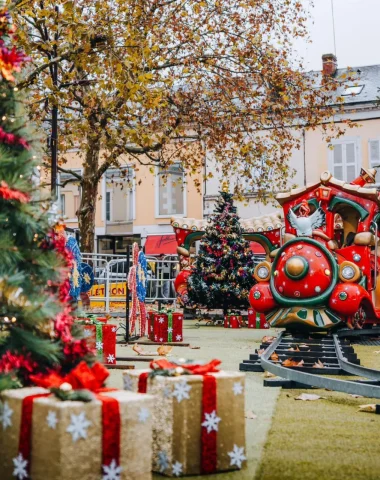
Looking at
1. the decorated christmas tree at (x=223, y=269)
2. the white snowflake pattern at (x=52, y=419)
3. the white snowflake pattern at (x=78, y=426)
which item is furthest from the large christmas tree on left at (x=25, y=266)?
the decorated christmas tree at (x=223, y=269)

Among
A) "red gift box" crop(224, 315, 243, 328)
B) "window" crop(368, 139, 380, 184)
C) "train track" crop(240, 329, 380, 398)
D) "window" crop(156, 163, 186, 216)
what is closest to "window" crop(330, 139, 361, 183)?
"window" crop(368, 139, 380, 184)

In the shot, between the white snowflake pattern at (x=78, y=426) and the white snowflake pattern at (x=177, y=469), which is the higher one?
the white snowflake pattern at (x=78, y=426)

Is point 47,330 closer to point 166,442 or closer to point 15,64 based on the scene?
point 166,442

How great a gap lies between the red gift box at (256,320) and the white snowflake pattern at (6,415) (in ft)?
38.6

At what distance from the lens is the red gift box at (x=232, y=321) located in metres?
14.9

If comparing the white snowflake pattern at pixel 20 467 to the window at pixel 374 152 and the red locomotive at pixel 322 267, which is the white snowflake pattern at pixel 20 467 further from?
the window at pixel 374 152

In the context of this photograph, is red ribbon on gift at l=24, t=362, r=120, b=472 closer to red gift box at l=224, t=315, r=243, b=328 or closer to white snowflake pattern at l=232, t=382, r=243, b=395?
white snowflake pattern at l=232, t=382, r=243, b=395

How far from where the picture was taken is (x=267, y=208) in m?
30.1

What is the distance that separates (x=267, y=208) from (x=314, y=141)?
339 cm

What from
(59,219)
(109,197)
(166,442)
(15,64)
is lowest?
(166,442)

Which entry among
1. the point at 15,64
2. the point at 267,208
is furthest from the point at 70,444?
the point at 267,208

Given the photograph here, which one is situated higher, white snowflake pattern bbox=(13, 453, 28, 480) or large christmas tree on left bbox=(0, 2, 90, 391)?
large christmas tree on left bbox=(0, 2, 90, 391)

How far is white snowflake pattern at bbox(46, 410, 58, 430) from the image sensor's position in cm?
289

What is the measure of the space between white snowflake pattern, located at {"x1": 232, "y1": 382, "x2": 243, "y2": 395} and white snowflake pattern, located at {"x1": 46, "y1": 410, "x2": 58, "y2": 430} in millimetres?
955
